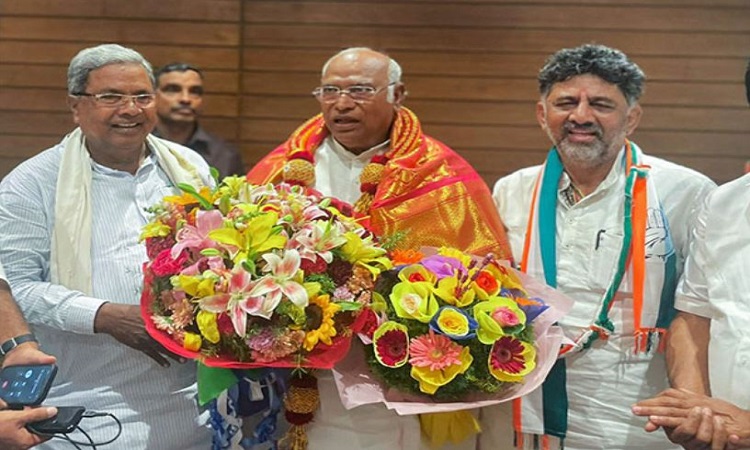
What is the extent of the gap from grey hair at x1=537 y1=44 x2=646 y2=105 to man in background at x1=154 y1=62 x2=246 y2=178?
7.70 feet

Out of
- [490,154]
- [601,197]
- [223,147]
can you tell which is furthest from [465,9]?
[601,197]

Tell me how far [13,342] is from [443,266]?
1071 mm

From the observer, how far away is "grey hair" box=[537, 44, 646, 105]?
2.79 meters

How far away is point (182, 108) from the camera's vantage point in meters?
4.77

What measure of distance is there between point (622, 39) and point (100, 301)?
11.8 ft

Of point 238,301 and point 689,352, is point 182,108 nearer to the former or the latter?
point 238,301

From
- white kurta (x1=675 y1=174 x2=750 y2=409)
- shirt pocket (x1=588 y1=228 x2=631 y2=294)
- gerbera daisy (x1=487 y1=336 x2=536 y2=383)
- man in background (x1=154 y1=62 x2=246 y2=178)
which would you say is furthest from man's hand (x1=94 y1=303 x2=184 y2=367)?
man in background (x1=154 y1=62 x2=246 y2=178)

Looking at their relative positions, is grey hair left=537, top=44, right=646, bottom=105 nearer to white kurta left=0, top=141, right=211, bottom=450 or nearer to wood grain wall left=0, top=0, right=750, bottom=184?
white kurta left=0, top=141, right=211, bottom=450

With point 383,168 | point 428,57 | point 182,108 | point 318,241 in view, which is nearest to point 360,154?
point 383,168

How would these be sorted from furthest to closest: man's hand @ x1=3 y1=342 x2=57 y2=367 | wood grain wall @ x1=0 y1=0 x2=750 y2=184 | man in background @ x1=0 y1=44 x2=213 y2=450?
1. wood grain wall @ x1=0 y1=0 x2=750 y2=184
2. man in background @ x1=0 y1=44 x2=213 y2=450
3. man's hand @ x1=3 y1=342 x2=57 y2=367

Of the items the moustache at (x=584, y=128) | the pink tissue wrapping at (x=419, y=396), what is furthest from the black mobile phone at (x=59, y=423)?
the moustache at (x=584, y=128)

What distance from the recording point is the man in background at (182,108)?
4781 millimetres

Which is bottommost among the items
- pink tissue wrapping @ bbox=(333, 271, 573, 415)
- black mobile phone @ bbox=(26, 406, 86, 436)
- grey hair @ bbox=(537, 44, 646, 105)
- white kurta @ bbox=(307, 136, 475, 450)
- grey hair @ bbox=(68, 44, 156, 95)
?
white kurta @ bbox=(307, 136, 475, 450)

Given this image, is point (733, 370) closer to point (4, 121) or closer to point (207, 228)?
point (207, 228)
